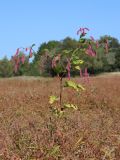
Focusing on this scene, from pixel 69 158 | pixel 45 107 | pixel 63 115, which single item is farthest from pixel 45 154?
pixel 45 107

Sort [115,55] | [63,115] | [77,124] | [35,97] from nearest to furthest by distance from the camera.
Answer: [77,124]
[63,115]
[35,97]
[115,55]

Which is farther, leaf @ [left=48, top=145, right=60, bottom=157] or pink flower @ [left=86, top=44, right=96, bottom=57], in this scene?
pink flower @ [left=86, top=44, right=96, bottom=57]

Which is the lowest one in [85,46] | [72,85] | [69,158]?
[69,158]

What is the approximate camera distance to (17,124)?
17.7 ft

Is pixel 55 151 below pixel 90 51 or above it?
below

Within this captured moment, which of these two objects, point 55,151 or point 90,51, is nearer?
point 55,151

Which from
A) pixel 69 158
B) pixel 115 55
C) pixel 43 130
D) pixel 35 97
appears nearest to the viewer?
pixel 69 158

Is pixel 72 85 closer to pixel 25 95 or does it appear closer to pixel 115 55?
pixel 25 95

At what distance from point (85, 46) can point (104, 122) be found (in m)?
1.07

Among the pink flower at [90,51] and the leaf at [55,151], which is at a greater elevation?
the pink flower at [90,51]

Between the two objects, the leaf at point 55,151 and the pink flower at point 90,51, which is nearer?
the leaf at point 55,151

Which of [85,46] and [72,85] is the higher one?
[85,46]

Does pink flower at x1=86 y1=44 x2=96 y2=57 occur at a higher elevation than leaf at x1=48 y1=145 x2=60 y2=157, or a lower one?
higher

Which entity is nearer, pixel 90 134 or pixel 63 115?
pixel 90 134
